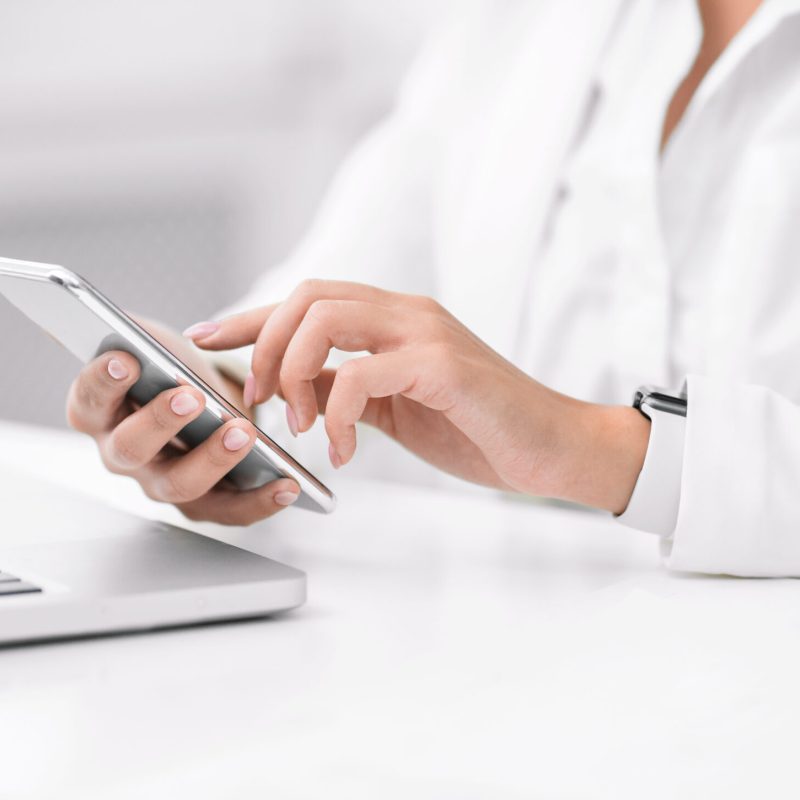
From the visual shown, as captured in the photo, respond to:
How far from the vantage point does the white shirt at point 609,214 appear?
663 millimetres

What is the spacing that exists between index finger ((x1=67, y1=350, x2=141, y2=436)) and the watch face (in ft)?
A: 0.79

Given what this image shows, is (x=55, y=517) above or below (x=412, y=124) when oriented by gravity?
below

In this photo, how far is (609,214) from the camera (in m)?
0.73

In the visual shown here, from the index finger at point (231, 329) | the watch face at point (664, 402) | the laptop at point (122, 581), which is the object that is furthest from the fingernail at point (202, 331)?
the watch face at point (664, 402)

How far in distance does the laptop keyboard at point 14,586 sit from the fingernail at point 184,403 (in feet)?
0.30

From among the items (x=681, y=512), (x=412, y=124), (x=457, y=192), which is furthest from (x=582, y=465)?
(x=412, y=124)

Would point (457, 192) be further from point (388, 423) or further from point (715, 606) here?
point (715, 606)

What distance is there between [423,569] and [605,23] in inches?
20.9

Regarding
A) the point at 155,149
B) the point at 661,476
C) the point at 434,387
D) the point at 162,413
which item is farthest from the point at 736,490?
the point at 155,149

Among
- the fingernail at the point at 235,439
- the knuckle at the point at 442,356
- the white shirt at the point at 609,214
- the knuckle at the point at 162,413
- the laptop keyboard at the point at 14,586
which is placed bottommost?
the laptop keyboard at the point at 14,586

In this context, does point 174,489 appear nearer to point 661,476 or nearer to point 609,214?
point 661,476

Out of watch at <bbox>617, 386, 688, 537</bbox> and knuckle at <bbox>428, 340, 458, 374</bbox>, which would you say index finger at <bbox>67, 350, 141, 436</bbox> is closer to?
knuckle at <bbox>428, 340, 458, 374</bbox>

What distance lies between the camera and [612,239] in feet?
2.40

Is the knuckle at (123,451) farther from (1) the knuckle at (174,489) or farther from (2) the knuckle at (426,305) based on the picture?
(2) the knuckle at (426,305)
